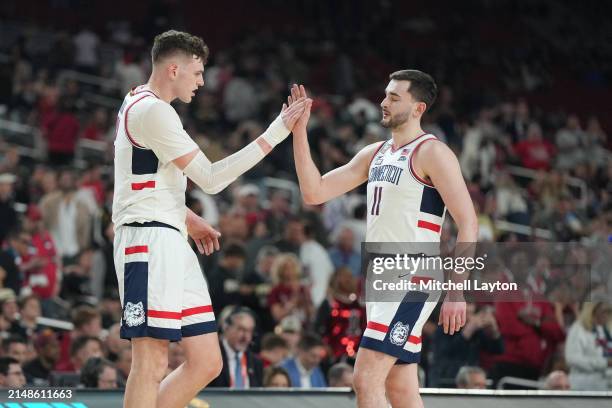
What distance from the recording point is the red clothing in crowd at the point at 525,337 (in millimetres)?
A: 11445

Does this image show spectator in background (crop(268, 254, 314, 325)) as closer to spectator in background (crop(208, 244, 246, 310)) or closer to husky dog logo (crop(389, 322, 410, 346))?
spectator in background (crop(208, 244, 246, 310))

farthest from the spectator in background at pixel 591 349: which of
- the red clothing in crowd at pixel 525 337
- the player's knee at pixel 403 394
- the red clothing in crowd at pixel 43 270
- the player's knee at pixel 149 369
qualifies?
the red clothing in crowd at pixel 43 270

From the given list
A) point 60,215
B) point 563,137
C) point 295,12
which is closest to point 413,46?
point 295,12

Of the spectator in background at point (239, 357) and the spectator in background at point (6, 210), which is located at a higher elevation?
the spectator in background at point (6, 210)

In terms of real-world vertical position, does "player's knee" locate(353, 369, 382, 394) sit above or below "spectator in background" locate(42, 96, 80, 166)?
below

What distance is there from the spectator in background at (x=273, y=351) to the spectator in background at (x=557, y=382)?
220cm

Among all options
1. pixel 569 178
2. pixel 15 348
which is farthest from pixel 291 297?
pixel 569 178

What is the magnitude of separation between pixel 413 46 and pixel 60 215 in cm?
1406

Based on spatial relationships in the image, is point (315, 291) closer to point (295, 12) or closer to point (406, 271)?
point (406, 271)

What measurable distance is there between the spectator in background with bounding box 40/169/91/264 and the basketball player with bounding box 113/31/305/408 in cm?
770

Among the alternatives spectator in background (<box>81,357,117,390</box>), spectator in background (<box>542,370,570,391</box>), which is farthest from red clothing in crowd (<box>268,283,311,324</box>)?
spectator in background (<box>81,357,117,390</box>)

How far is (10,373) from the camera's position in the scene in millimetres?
8883

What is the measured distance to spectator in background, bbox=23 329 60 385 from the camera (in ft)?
33.1

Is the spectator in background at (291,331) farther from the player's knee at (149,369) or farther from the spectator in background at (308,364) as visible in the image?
the player's knee at (149,369)
